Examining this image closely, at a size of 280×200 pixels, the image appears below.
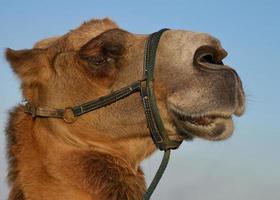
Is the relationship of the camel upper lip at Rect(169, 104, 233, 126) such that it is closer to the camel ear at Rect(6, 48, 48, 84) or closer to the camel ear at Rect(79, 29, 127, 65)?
the camel ear at Rect(79, 29, 127, 65)

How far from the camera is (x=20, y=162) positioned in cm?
702

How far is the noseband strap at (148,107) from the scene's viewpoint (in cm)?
673

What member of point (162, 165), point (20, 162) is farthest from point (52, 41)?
point (162, 165)

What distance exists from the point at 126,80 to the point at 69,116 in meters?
0.72

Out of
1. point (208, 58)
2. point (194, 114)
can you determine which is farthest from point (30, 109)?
point (208, 58)

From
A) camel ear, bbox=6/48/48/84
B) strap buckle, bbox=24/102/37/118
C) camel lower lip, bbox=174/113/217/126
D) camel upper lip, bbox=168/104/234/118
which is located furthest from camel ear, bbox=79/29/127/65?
camel lower lip, bbox=174/113/217/126

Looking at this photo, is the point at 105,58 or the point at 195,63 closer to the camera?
the point at 195,63

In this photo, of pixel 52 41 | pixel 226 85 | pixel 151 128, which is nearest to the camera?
pixel 226 85

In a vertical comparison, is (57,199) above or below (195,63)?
below

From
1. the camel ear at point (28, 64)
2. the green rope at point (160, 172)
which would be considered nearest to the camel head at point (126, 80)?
the camel ear at point (28, 64)

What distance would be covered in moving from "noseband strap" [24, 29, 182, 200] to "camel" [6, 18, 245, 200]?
0.06 m

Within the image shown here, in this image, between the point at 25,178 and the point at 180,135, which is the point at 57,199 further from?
the point at 180,135

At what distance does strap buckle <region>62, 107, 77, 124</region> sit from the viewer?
702cm

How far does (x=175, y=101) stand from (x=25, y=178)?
1.78 m
